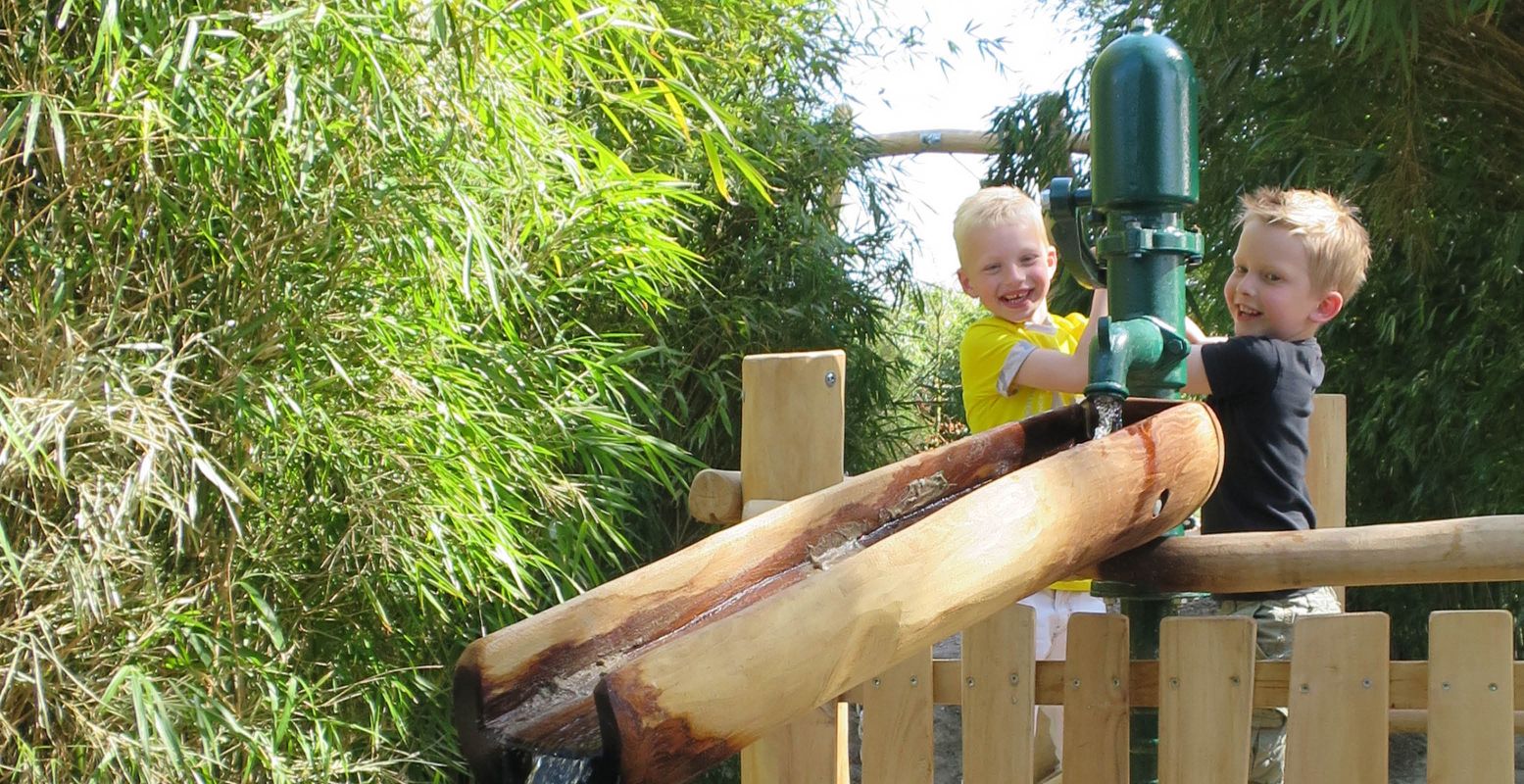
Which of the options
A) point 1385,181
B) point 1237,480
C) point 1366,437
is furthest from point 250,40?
point 1366,437

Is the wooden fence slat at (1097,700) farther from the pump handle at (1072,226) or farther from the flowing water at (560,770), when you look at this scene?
the flowing water at (560,770)

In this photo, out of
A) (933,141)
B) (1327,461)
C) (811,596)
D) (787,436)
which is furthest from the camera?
(933,141)

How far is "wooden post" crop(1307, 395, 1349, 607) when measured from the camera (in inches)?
94.0

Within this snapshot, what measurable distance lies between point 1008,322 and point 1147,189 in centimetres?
95

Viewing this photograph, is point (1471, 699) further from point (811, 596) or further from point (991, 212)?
point (991, 212)

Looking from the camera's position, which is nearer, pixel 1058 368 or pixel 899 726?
pixel 899 726

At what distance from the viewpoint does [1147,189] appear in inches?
65.2

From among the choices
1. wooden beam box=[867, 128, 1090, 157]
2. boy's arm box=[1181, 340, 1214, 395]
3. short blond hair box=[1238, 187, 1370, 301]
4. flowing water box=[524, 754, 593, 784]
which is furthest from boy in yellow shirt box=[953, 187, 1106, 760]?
wooden beam box=[867, 128, 1090, 157]

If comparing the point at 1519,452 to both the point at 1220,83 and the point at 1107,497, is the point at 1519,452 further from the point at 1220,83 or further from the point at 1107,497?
the point at 1107,497

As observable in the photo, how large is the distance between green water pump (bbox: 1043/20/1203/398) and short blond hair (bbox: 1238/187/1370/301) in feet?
1.62

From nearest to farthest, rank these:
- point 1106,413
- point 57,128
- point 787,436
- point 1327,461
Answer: point 1106,413 → point 787,436 → point 57,128 → point 1327,461

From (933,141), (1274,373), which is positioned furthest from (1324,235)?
(933,141)

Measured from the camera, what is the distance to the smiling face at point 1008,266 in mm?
2531

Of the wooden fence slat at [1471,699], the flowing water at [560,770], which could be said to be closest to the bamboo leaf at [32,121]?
the flowing water at [560,770]
